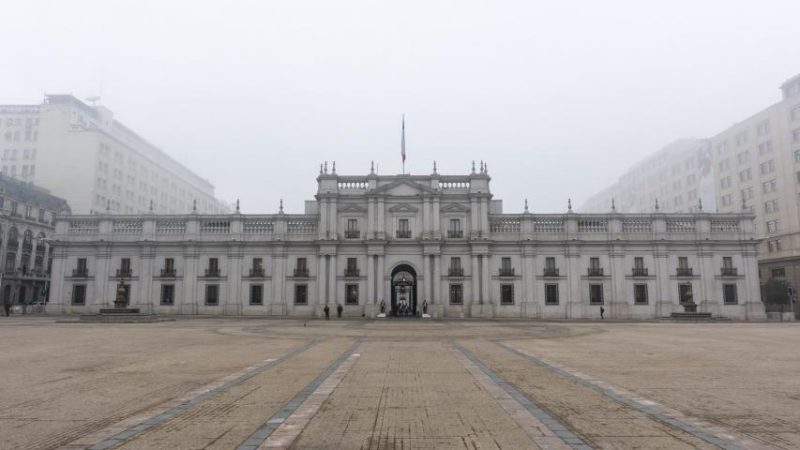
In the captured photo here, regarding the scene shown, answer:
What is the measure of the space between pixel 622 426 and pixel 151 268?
187 ft

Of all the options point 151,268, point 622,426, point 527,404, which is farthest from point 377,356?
point 151,268

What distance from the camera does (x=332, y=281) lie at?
54.5m

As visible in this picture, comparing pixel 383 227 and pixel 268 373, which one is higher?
pixel 383 227

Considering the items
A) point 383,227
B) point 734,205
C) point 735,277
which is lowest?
point 735,277

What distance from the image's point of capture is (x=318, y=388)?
438 inches

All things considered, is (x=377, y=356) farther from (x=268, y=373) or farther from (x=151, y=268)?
(x=151, y=268)

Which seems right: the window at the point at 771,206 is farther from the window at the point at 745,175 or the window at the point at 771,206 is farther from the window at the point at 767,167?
the window at the point at 745,175

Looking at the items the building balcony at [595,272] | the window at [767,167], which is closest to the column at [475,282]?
the building balcony at [595,272]

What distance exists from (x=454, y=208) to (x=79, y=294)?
41.9 meters

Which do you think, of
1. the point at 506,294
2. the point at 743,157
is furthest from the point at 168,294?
the point at 743,157

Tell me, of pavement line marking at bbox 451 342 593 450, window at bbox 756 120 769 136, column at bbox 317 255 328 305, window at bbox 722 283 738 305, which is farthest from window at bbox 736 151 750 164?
pavement line marking at bbox 451 342 593 450

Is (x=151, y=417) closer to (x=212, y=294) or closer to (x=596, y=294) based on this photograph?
(x=212, y=294)

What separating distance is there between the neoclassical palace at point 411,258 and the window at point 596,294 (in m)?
0.14

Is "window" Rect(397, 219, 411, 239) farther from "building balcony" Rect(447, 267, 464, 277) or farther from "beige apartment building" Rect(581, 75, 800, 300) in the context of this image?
"beige apartment building" Rect(581, 75, 800, 300)
